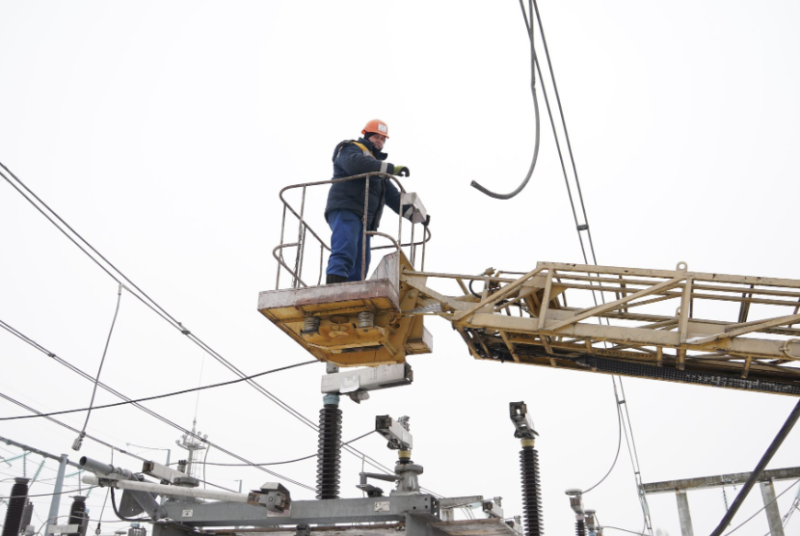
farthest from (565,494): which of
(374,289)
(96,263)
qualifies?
(96,263)

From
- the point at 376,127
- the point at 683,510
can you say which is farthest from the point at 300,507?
the point at 683,510

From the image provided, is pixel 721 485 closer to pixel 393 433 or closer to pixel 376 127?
pixel 393 433

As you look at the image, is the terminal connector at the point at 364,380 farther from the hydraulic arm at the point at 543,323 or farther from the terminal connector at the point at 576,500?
the terminal connector at the point at 576,500

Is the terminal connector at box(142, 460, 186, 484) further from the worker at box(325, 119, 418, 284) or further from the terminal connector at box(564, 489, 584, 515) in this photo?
the terminal connector at box(564, 489, 584, 515)

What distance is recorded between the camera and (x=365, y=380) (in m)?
9.32

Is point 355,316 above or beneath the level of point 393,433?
above

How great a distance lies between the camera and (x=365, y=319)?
316 inches

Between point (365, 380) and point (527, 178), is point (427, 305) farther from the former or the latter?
point (527, 178)

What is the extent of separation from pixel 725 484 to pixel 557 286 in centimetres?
1103

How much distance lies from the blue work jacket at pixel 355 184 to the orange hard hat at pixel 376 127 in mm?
153

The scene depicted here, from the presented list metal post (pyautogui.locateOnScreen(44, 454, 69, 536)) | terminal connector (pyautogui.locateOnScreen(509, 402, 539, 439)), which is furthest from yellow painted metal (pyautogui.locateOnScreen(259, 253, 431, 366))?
metal post (pyautogui.locateOnScreen(44, 454, 69, 536))

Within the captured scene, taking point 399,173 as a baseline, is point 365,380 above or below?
below

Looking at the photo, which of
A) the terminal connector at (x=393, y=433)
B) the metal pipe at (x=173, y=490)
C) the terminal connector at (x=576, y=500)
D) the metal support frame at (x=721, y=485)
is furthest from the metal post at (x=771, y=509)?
the metal pipe at (x=173, y=490)

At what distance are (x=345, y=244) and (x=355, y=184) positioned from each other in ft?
2.96
